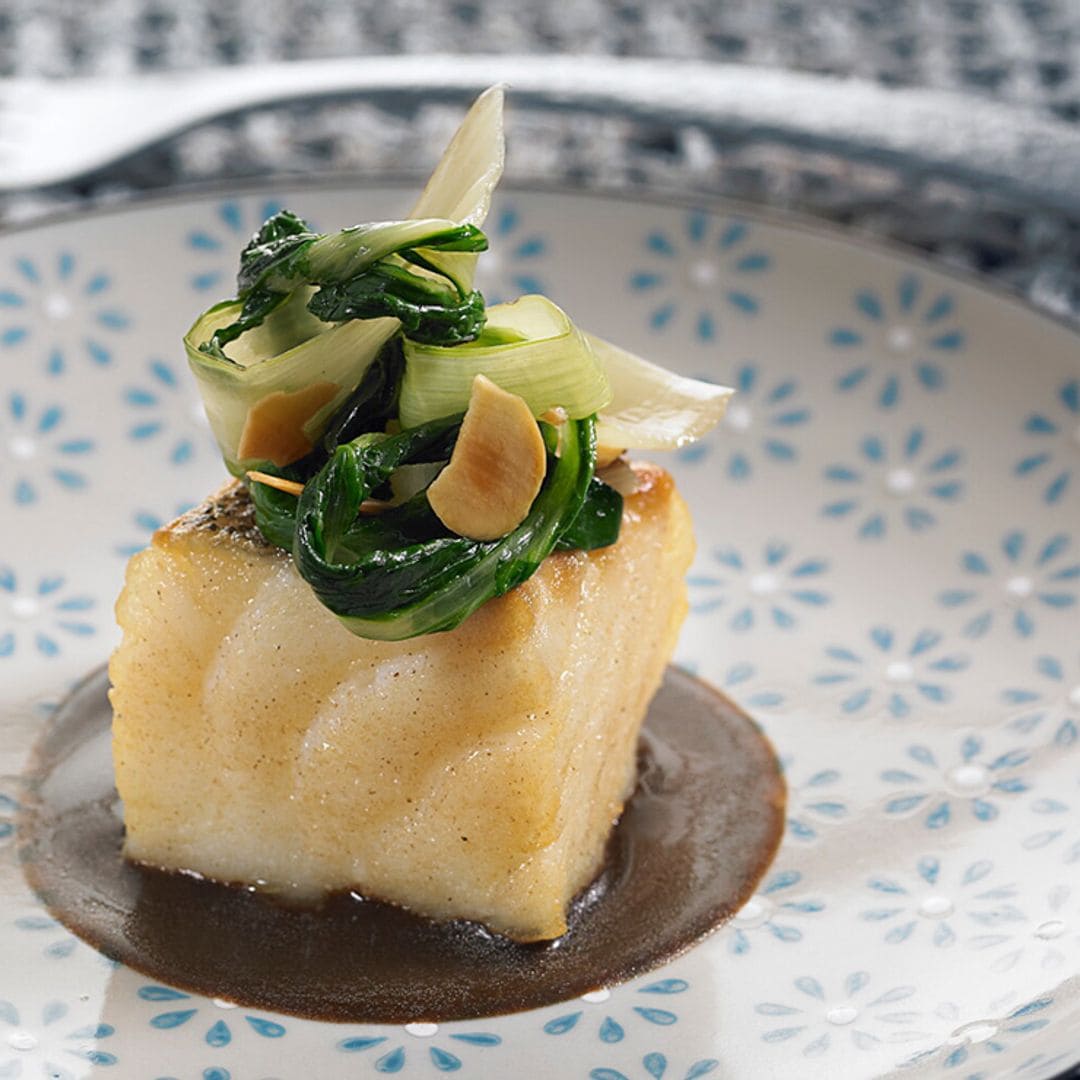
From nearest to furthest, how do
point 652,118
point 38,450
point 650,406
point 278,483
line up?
point 278,483 < point 650,406 < point 38,450 < point 652,118

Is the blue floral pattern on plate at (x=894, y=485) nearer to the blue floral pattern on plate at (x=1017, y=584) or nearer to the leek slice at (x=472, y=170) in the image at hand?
the blue floral pattern on plate at (x=1017, y=584)

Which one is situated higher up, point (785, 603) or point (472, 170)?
point (472, 170)

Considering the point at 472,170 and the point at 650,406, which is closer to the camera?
the point at 472,170

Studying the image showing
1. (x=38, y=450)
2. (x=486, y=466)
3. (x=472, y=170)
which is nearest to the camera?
(x=486, y=466)

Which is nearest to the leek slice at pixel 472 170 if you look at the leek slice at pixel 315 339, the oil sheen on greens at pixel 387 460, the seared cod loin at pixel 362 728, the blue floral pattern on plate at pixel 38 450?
the leek slice at pixel 315 339

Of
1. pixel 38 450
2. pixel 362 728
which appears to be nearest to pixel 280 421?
pixel 362 728

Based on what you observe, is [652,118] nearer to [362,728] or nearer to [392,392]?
[392,392]

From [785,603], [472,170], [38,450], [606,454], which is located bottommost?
[785,603]
